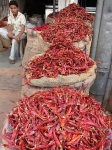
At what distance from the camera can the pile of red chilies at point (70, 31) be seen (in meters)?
3.85

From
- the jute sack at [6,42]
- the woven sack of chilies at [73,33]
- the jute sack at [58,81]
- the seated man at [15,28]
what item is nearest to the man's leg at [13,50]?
the seated man at [15,28]

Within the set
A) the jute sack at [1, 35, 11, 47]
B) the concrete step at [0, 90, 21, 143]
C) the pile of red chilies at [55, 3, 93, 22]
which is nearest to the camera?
the concrete step at [0, 90, 21, 143]

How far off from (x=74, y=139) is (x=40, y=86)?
1169mm

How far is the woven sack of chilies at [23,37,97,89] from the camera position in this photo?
2.71 metres

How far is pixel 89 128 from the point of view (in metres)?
1.83

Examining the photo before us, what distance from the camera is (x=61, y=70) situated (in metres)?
2.74

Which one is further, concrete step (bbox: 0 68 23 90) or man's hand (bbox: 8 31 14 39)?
man's hand (bbox: 8 31 14 39)

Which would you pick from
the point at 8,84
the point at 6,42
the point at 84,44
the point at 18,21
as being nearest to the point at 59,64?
→ the point at 84,44

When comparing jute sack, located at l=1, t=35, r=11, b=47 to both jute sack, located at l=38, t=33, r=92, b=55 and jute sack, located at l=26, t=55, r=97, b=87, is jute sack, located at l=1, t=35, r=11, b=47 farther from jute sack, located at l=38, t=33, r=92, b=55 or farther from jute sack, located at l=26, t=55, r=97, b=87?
jute sack, located at l=26, t=55, r=97, b=87

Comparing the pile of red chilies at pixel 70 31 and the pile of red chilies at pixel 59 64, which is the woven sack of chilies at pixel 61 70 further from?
the pile of red chilies at pixel 70 31

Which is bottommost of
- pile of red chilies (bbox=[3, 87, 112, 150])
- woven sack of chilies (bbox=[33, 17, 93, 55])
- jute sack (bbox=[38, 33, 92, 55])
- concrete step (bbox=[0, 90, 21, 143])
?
concrete step (bbox=[0, 90, 21, 143])

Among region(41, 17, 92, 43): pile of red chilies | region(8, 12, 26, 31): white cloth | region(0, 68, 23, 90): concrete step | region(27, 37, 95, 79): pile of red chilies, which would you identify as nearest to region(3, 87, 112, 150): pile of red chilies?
region(27, 37, 95, 79): pile of red chilies

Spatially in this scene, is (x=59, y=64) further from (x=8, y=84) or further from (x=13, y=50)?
(x=13, y=50)

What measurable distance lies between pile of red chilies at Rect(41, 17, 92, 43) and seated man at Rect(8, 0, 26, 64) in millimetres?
1455
